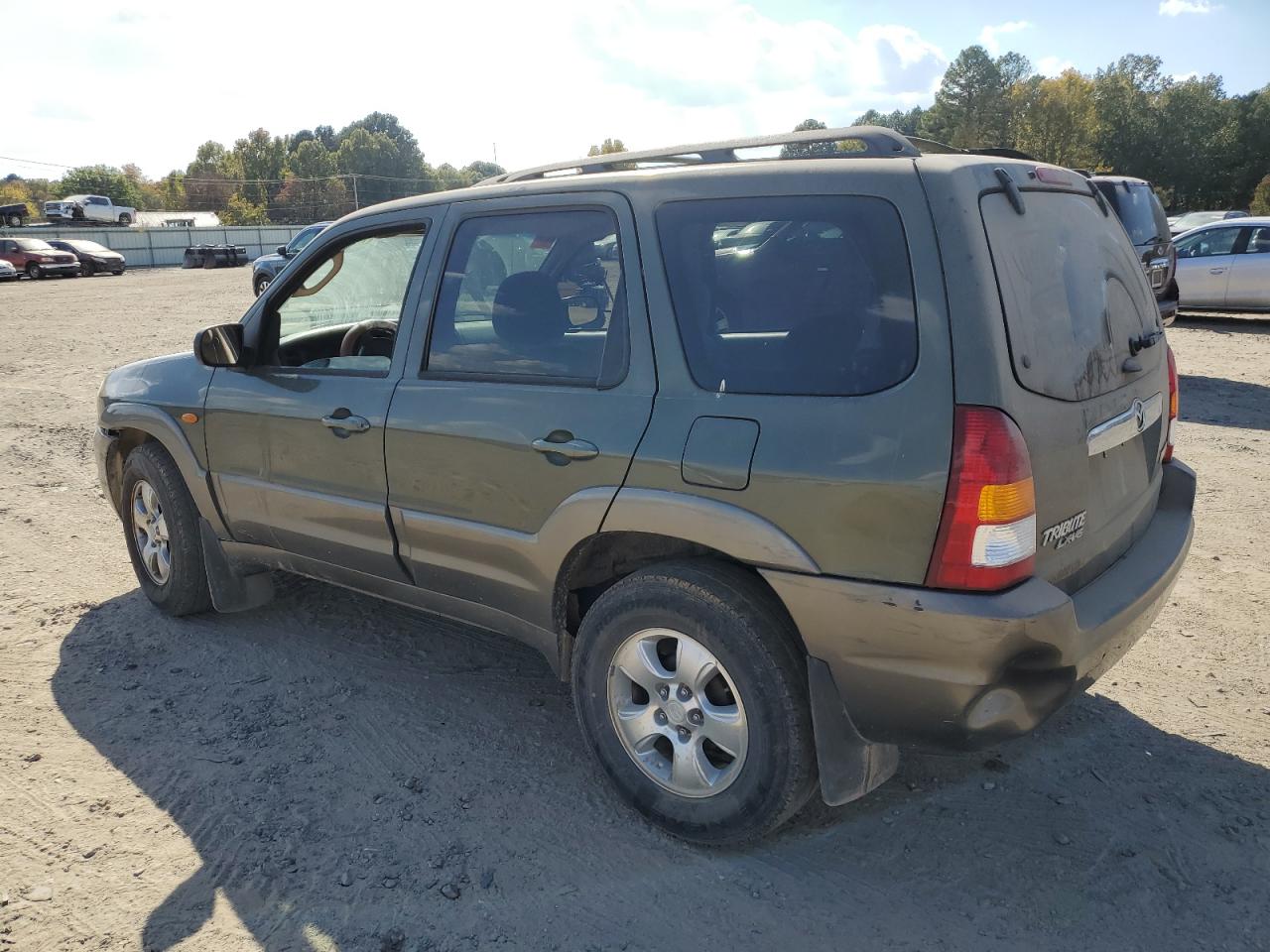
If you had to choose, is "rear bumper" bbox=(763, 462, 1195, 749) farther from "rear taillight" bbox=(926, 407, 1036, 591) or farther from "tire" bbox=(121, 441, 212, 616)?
"tire" bbox=(121, 441, 212, 616)

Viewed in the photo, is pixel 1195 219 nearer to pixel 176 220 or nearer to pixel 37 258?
pixel 37 258

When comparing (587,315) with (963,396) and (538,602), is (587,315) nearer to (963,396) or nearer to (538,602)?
(538,602)

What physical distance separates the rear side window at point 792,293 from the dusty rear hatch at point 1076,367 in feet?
0.88

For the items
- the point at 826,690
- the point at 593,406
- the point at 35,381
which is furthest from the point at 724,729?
the point at 35,381

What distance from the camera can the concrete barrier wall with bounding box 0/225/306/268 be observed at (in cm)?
5306

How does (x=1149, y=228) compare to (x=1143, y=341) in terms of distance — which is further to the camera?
(x=1149, y=228)

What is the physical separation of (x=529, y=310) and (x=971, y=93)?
9688cm

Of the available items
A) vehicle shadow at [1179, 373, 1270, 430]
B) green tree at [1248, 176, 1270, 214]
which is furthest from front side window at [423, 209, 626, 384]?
green tree at [1248, 176, 1270, 214]

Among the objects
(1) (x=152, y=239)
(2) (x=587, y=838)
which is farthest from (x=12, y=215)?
(2) (x=587, y=838)

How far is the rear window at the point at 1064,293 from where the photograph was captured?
8.09 feet

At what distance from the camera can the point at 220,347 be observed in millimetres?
4055

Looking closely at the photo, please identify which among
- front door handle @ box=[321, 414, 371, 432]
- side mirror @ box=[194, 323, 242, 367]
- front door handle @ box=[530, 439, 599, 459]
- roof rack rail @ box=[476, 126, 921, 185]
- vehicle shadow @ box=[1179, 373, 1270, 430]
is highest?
roof rack rail @ box=[476, 126, 921, 185]

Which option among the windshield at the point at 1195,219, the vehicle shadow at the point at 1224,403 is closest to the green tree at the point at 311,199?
the windshield at the point at 1195,219

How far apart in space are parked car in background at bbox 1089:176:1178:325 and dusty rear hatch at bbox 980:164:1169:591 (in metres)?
8.18
